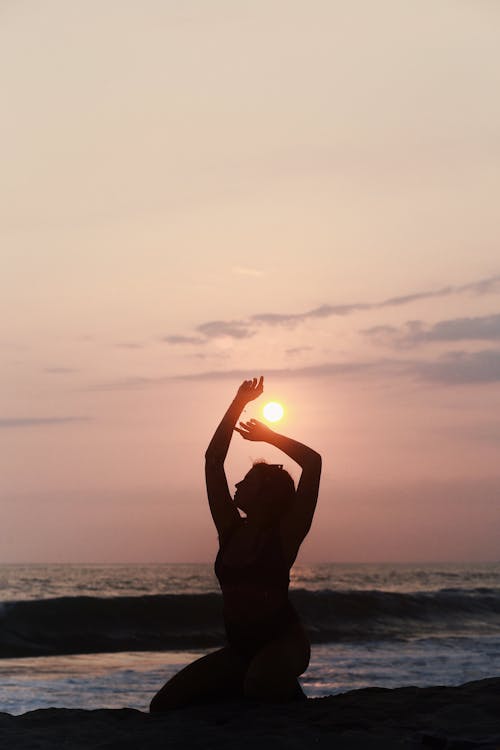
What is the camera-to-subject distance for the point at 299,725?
5164 millimetres

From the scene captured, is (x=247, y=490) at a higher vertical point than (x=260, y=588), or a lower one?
higher

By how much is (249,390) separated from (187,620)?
2322 centimetres

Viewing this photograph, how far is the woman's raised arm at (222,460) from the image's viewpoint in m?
6.22

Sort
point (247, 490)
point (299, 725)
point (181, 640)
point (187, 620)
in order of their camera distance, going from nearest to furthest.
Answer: point (299, 725)
point (247, 490)
point (181, 640)
point (187, 620)

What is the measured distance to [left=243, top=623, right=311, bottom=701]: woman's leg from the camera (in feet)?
18.9

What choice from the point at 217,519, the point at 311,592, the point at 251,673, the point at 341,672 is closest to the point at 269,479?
the point at 217,519

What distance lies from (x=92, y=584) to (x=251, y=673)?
40816 millimetres

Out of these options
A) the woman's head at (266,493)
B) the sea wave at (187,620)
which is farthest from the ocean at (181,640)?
the woman's head at (266,493)

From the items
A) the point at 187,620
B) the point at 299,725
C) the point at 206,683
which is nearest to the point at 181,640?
the point at 187,620

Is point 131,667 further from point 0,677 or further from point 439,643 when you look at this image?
point 439,643

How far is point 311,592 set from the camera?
106 ft

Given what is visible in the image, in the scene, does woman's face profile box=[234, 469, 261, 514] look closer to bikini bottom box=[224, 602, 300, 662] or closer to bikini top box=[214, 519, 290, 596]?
bikini top box=[214, 519, 290, 596]

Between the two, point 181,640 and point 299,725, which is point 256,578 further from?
point 181,640

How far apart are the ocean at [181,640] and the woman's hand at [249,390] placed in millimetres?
6095
